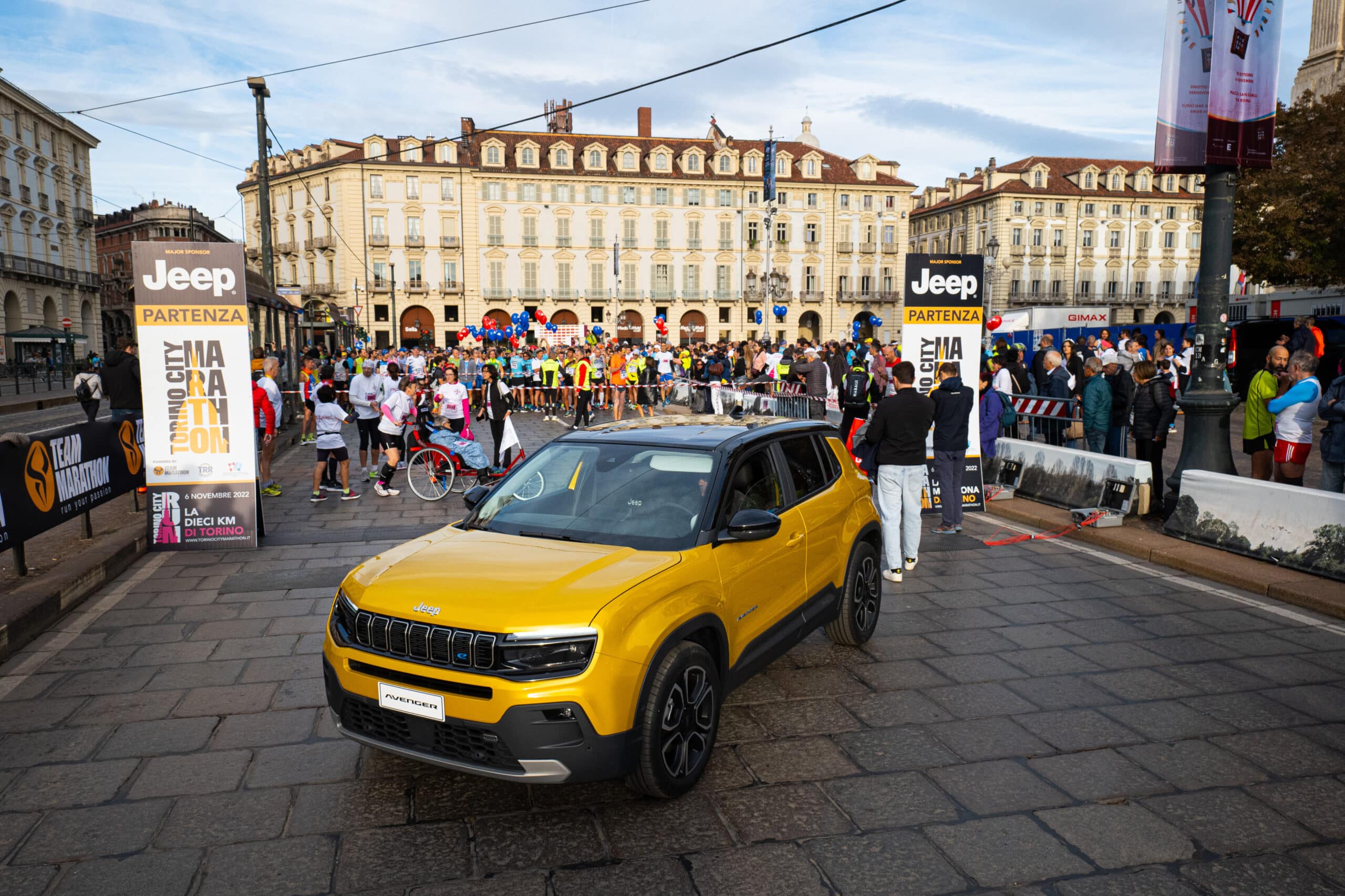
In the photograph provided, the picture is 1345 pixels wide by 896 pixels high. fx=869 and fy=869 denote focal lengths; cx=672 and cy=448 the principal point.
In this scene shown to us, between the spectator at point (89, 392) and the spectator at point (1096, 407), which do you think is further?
the spectator at point (89, 392)

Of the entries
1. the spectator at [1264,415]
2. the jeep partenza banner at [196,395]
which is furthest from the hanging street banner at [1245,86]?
the jeep partenza banner at [196,395]

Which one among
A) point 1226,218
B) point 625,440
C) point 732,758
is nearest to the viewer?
point 732,758

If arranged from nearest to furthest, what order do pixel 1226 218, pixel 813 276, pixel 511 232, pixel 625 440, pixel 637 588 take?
1. pixel 637 588
2. pixel 625 440
3. pixel 1226 218
4. pixel 511 232
5. pixel 813 276

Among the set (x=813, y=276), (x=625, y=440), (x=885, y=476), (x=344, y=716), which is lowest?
(x=344, y=716)

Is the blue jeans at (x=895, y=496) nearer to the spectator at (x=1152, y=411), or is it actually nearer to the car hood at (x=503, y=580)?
the car hood at (x=503, y=580)

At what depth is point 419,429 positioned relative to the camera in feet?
39.2

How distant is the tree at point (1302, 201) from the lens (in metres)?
24.0

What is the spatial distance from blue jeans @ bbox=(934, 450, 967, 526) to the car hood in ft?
19.9

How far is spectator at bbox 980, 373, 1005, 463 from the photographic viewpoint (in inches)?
422

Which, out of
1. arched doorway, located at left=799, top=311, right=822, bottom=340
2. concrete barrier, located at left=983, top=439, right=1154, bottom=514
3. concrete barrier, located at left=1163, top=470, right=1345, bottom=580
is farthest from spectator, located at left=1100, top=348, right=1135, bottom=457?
arched doorway, located at left=799, top=311, right=822, bottom=340

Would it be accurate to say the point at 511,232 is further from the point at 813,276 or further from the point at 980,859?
the point at 980,859

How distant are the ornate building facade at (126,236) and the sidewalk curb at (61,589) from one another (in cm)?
9096

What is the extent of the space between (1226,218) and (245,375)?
975cm

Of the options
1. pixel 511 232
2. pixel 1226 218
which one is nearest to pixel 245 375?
pixel 1226 218
